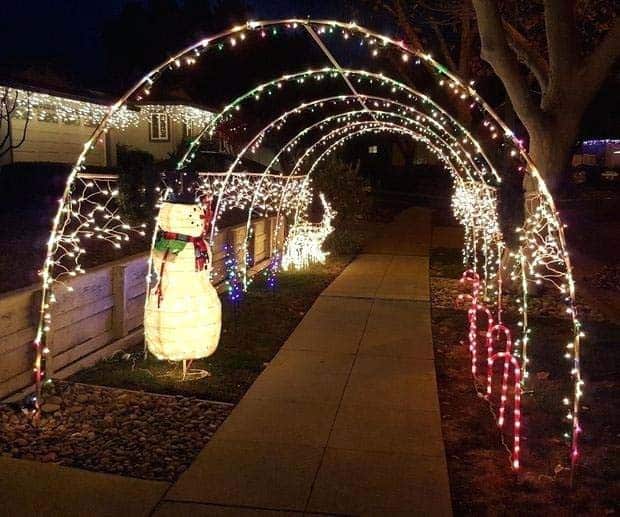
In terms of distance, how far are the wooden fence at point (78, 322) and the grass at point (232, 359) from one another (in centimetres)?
18

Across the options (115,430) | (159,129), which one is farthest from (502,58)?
(159,129)

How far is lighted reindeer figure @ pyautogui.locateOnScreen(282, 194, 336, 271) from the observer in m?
12.6

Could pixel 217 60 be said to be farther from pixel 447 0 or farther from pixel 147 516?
pixel 147 516

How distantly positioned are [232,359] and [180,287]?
4.17ft

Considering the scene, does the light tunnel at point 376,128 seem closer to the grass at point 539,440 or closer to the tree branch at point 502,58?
the grass at point 539,440

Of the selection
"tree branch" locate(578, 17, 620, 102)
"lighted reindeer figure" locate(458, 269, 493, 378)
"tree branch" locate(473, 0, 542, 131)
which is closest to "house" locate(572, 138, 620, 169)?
"lighted reindeer figure" locate(458, 269, 493, 378)

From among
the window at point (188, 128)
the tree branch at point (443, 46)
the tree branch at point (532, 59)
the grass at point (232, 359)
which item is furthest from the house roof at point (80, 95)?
the tree branch at point (532, 59)

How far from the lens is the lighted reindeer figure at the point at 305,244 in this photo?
41.4 feet

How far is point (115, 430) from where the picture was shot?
4941 mm

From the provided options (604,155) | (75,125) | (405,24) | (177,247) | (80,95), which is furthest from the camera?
(604,155)

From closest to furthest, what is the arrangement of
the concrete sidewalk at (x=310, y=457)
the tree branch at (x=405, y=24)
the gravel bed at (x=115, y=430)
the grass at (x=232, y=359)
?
the concrete sidewalk at (x=310, y=457), the gravel bed at (x=115, y=430), the grass at (x=232, y=359), the tree branch at (x=405, y=24)

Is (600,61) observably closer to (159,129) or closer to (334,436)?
(334,436)

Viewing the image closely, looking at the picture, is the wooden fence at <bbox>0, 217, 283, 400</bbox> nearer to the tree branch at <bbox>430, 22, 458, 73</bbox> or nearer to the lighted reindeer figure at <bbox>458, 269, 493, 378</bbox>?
the lighted reindeer figure at <bbox>458, 269, 493, 378</bbox>

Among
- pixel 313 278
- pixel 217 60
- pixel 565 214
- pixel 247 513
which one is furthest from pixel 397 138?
pixel 247 513
